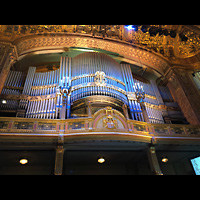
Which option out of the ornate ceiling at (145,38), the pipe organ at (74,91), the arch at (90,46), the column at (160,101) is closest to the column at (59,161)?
the pipe organ at (74,91)

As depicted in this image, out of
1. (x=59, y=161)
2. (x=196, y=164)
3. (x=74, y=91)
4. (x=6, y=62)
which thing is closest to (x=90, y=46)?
(x=74, y=91)

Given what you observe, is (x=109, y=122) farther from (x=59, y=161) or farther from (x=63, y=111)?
(x=59, y=161)

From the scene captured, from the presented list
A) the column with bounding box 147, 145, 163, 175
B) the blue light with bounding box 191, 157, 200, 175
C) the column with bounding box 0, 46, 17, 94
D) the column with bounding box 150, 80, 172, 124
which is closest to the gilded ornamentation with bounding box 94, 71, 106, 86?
the column with bounding box 150, 80, 172, 124

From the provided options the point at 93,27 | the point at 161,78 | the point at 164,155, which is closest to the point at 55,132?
the point at 164,155

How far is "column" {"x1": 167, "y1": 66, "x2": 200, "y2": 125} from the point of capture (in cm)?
1065

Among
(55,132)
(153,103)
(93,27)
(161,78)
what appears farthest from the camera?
(161,78)

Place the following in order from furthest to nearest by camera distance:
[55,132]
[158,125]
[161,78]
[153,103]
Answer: [161,78], [153,103], [158,125], [55,132]

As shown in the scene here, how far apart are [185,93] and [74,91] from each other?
7.10m

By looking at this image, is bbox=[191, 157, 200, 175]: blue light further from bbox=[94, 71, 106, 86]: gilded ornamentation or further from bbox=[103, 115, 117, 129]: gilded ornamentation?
bbox=[94, 71, 106, 86]: gilded ornamentation

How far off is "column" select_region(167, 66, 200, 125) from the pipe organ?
5.39 ft

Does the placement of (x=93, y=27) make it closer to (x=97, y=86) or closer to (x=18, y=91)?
(x=97, y=86)

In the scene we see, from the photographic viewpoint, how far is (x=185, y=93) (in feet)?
37.6

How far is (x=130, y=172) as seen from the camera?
9.80 m

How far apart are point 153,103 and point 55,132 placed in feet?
22.1
